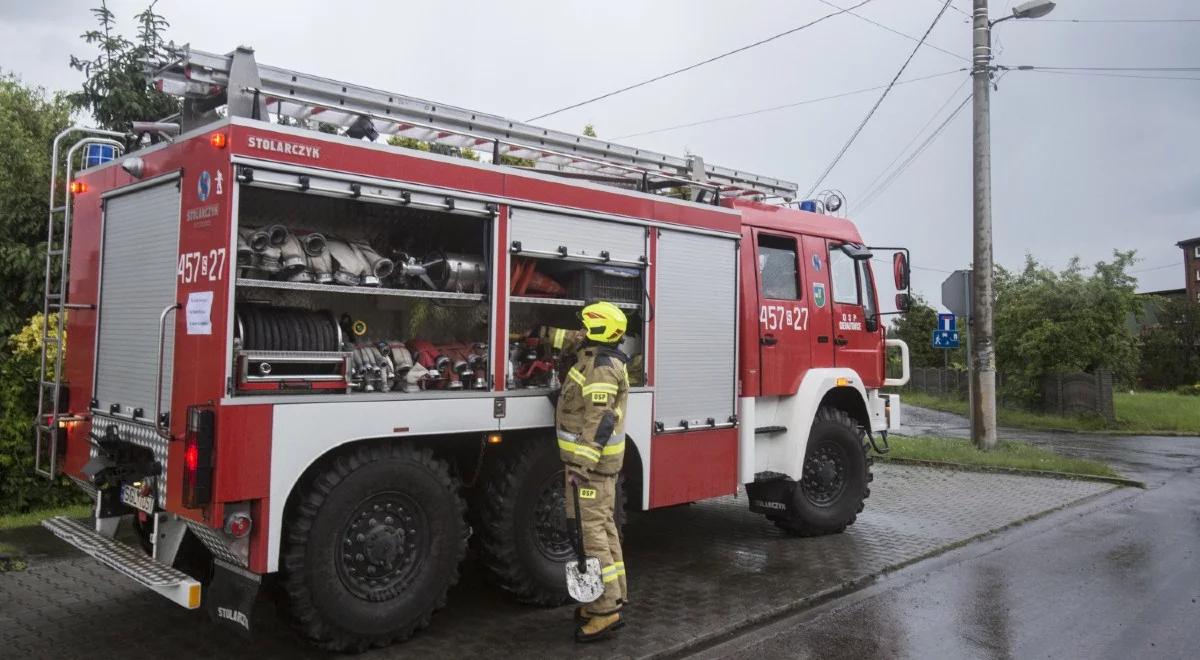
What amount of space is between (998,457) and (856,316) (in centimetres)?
619

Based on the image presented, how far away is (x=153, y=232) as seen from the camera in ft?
15.8

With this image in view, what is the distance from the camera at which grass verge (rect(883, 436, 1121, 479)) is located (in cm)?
1206

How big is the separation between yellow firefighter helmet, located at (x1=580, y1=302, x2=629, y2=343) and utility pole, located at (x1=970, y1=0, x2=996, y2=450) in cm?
1042

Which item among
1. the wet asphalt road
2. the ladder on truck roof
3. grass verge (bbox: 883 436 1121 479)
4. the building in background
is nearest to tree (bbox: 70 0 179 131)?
the ladder on truck roof

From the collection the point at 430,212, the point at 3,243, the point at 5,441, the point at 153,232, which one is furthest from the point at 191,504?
the point at 3,243

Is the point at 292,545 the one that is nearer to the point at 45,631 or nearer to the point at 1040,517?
the point at 45,631

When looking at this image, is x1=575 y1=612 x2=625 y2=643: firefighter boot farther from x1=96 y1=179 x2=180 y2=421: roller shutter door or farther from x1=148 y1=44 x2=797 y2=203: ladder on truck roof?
x1=148 y1=44 x2=797 y2=203: ladder on truck roof

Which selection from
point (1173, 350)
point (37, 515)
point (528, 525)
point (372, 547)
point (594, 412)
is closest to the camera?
point (372, 547)

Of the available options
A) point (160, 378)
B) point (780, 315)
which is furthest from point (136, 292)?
point (780, 315)

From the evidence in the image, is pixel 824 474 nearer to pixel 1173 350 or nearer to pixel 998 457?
pixel 998 457

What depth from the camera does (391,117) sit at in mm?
5434

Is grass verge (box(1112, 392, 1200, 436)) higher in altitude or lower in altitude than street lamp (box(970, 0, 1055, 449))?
lower

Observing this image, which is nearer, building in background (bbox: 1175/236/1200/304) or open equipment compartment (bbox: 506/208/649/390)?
open equipment compartment (bbox: 506/208/649/390)

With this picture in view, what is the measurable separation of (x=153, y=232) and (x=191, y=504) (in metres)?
1.63
